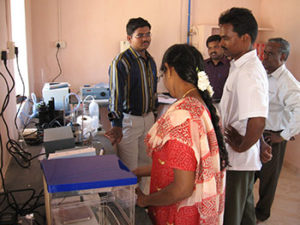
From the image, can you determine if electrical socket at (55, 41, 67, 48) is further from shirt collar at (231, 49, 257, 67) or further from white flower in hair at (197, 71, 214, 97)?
white flower in hair at (197, 71, 214, 97)

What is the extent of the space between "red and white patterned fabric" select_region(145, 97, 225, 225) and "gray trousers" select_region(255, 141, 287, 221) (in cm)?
146

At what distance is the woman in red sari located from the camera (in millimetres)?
1049

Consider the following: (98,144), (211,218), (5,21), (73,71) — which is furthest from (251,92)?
(73,71)

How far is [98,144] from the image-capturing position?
6.64 ft

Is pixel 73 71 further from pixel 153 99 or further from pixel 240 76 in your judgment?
pixel 240 76

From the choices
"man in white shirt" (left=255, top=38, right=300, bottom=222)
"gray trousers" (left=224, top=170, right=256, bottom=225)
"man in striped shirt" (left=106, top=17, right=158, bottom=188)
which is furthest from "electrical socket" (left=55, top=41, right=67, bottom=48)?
"gray trousers" (left=224, top=170, right=256, bottom=225)

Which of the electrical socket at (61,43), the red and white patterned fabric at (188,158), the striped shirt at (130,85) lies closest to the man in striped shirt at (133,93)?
the striped shirt at (130,85)

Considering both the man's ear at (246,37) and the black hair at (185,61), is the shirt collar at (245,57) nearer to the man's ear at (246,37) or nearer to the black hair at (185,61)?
the man's ear at (246,37)

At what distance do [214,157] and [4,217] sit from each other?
0.76 meters

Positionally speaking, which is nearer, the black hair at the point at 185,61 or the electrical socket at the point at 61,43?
the black hair at the point at 185,61

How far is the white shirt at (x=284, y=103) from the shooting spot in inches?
89.0

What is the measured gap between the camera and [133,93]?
246 cm

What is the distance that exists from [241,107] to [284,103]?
3.36 feet

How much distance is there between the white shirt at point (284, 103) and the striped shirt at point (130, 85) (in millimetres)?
947
